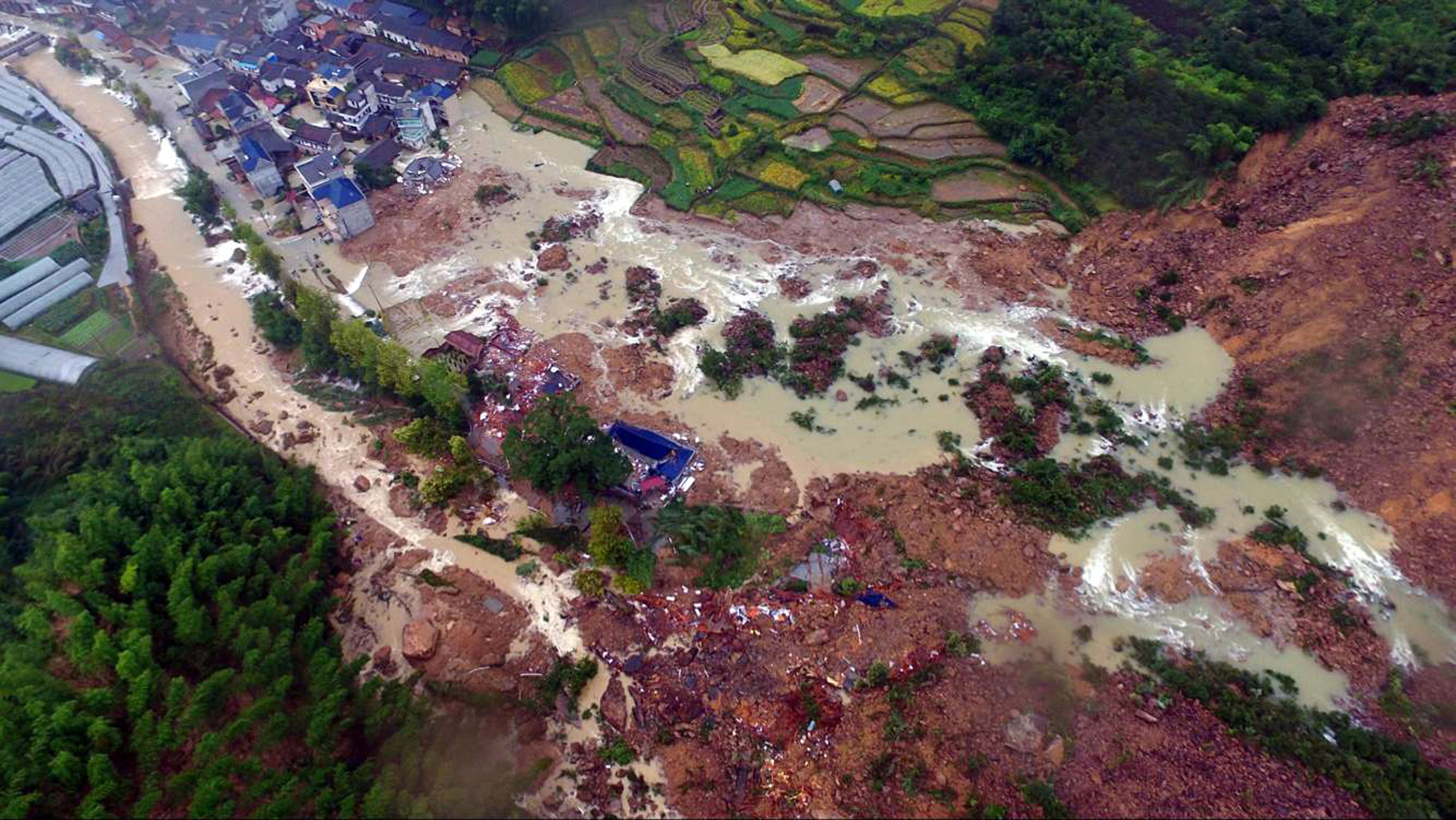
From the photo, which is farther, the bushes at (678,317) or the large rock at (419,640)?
the bushes at (678,317)

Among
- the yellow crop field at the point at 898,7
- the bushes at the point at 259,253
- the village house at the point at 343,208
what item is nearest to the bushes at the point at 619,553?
the bushes at the point at 259,253

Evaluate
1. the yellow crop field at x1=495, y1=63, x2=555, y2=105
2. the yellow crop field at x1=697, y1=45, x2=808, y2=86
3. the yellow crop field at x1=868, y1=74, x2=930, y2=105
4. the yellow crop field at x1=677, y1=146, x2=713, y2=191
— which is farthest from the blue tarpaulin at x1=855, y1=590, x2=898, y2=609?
the yellow crop field at x1=495, y1=63, x2=555, y2=105

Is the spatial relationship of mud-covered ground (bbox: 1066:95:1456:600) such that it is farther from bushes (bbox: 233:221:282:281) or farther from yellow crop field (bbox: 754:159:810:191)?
bushes (bbox: 233:221:282:281)

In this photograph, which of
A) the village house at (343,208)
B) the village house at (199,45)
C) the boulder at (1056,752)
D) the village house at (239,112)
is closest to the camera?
the boulder at (1056,752)

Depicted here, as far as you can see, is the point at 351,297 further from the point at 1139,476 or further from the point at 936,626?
the point at 1139,476

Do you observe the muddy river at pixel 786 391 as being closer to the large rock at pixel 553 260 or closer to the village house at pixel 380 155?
the large rock at pixel 553 260

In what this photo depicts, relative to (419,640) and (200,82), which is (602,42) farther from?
(419,640)

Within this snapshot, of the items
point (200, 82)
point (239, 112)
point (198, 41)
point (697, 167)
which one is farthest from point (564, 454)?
point (198, 41)
